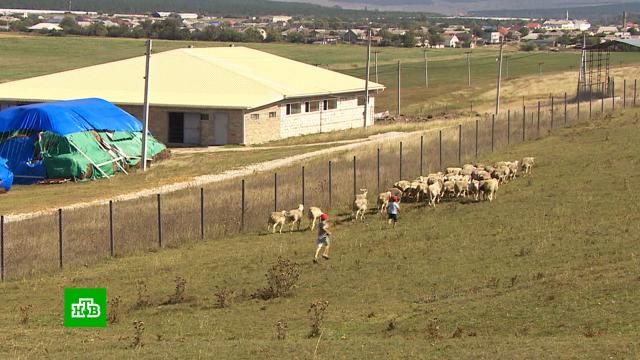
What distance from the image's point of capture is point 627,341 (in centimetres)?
1803

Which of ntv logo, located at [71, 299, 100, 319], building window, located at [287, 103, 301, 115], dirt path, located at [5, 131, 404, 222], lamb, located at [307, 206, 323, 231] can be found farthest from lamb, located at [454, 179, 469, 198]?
building window, located at [287, 103, 301, 115]

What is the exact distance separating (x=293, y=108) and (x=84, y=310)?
44.8 metres

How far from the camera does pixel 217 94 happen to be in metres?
64.5

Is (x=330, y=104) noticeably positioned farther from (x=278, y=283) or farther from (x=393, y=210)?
(x=278, y=283)

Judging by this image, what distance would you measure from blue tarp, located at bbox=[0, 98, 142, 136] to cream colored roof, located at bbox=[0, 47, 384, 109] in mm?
7291

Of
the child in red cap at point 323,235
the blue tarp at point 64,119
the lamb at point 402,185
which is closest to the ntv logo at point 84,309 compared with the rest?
the child in red cap at point 323,235

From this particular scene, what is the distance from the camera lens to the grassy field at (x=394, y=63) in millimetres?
99062

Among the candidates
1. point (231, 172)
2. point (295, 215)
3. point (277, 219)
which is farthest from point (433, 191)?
point (231, 172)

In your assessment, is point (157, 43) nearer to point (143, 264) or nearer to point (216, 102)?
point (216, 102)

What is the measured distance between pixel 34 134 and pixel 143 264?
2318cm

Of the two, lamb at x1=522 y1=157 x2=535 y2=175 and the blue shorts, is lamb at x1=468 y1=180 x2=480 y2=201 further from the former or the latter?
the blue shorts

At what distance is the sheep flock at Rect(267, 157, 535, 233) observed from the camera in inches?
1320

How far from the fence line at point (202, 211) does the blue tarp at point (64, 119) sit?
10418 millimetres

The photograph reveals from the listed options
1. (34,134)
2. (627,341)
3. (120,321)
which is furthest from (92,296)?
(34,134)
